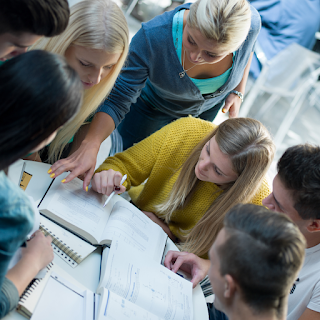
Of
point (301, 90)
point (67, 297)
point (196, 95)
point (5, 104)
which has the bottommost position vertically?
point (301, 90)

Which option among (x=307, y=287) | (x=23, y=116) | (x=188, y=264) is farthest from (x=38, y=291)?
(x=307, y=287)

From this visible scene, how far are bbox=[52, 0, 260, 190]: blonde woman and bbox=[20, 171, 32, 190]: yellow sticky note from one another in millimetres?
86

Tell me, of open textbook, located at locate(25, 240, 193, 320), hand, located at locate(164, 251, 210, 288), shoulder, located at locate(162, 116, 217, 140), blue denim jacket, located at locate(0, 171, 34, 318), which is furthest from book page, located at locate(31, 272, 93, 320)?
shoulder, located at locate(162, 116, 217, 140)

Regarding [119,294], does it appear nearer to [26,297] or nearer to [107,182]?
[26,297]

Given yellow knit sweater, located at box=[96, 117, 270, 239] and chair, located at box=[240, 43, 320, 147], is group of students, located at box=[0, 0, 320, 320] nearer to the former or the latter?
yellow knit sweater, located at box=[96, 117, 270, 239]

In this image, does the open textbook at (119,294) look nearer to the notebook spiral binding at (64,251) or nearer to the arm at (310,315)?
the notebook spiral binding at (64,251)

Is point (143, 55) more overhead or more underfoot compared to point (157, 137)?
more overhead

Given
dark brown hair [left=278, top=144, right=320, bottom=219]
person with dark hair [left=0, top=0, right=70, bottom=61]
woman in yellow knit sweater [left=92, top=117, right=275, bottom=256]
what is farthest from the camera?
woman in yellow knit sweater [left=92, top=117, right=275, bottom=256]

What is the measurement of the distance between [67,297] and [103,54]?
72 centimetres

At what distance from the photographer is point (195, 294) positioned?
1.05 meters

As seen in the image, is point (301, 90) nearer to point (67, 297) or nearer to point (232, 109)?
point (232, 109)

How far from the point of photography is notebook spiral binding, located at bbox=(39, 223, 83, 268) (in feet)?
3.05

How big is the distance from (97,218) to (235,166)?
0.53m

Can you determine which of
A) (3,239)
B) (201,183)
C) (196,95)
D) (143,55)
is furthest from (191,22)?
(3,239)
